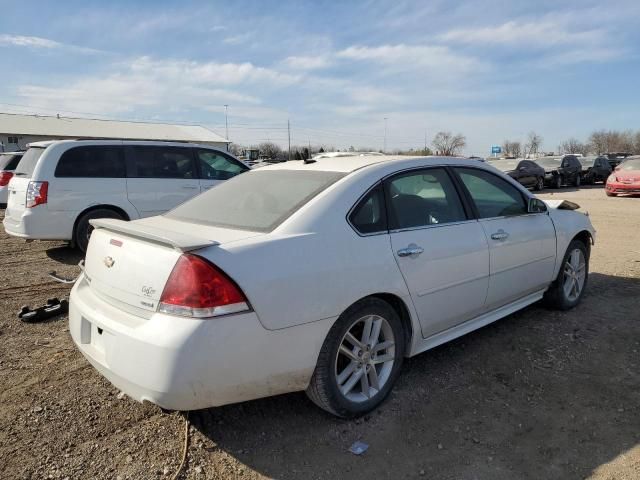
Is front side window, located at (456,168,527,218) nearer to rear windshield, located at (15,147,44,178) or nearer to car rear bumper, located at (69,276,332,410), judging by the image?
car rear bumper, located at (69,276,332,410)

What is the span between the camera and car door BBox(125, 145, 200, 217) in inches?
306

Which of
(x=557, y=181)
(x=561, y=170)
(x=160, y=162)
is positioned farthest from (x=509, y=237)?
(x=561, y=170)

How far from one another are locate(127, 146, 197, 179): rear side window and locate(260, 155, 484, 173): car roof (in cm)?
452

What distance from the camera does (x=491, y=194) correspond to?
162 inches

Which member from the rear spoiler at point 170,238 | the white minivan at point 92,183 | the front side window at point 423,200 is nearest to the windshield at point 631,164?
the white minivan at point 92,183

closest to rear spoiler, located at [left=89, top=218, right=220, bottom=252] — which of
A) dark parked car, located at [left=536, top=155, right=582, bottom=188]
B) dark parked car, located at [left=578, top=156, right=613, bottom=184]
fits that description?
dark parked car, located at [left=536, top=155, right=582, bottom=188]

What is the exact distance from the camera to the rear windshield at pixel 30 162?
7423 millimetres

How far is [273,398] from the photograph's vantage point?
327 centimetres

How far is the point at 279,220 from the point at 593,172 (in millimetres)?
27086

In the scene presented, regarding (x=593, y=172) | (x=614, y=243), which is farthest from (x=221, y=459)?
(x=593, y=172)

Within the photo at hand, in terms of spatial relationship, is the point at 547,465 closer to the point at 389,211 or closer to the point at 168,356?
the point at 389,211

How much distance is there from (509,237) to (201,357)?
270 cm

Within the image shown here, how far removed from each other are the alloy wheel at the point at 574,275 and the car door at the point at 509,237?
1.26ft

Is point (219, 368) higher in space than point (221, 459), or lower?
higher
